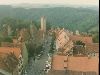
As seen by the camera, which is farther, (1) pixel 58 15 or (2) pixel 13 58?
(2) pixel 13 58

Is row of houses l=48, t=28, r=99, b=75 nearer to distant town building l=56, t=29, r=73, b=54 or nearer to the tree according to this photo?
distant town building l=56, t=29, r=73, b=54

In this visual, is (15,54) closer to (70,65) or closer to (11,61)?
(11,61)

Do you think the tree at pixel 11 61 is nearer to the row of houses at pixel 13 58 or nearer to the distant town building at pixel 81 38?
the row of houses at pixel 13 58

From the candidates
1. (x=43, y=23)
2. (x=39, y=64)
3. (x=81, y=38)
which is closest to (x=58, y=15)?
(x=43, y=23)

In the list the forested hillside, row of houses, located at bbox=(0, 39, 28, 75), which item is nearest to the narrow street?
row of houses, located at bbox=(0, 39, 28, 75)

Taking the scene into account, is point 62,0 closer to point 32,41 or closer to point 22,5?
point 22,5

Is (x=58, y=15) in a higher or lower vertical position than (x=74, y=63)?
higher

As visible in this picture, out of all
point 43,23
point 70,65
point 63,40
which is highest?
point 43,23
